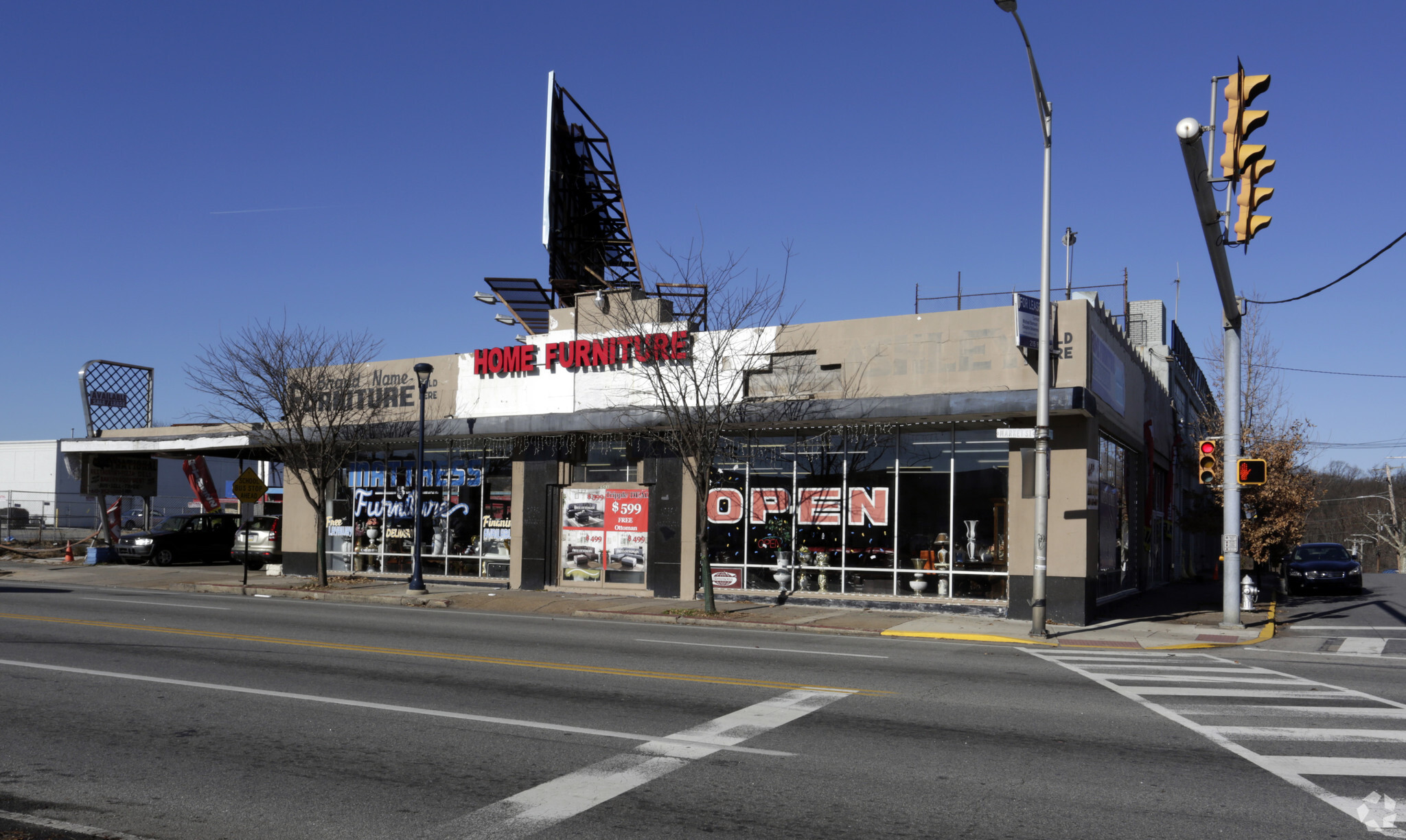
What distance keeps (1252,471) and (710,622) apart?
10212mm

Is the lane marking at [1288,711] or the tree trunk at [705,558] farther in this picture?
the tree trunk at [705,558]

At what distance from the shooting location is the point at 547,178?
26391 millimetres

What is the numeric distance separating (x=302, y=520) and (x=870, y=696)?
23.2 m

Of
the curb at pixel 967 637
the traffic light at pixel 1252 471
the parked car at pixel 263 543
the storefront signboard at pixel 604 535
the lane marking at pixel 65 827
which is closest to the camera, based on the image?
the lane marking at pixel 65 827

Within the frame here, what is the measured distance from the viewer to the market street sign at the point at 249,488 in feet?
83.8

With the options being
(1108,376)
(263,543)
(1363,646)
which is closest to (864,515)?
(1108,376)

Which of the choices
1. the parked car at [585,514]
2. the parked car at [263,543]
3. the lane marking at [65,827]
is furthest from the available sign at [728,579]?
the lane marking at [65,827]

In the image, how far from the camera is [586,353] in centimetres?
2436

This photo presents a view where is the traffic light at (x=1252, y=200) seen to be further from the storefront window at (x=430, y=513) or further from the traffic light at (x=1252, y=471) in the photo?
the storefront window at (x=430, y=513)

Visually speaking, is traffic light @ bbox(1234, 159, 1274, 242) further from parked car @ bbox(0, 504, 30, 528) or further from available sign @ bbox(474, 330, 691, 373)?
parked car @ bbox(0, 504, 30, 528)

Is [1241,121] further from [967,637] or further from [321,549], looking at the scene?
[321,549]

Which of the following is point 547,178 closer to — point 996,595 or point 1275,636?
point 996,595

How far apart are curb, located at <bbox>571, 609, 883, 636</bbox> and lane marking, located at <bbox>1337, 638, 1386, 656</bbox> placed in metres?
7.42

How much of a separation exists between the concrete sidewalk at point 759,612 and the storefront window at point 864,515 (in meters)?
0.79
